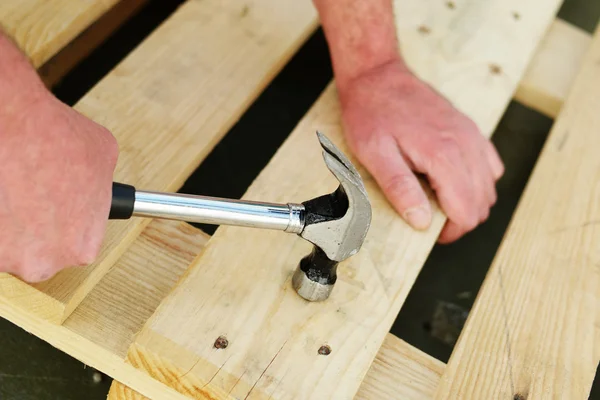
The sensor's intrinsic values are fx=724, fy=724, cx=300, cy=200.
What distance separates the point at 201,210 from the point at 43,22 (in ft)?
2.23

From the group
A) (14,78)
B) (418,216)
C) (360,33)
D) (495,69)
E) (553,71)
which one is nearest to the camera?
(14,78)

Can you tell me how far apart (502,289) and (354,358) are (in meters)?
0.35

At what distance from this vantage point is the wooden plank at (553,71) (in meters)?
1.76

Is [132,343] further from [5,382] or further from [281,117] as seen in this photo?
[281,117]

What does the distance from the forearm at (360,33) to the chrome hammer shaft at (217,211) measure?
58 centimetres

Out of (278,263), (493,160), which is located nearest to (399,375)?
(278,263)

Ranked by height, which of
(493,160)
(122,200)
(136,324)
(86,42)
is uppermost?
(122,200)

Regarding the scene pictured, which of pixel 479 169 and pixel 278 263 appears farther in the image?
pixel 479 169

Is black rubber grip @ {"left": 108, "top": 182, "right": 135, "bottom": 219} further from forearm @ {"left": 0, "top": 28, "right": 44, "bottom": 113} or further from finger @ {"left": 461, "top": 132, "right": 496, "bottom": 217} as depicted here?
finger @ {"left": 461, "top": 132, "right": 496, "bottom": 217}

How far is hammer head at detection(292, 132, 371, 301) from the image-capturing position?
957mm

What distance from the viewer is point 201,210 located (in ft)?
3.16

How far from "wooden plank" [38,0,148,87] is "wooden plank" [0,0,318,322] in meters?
0.30

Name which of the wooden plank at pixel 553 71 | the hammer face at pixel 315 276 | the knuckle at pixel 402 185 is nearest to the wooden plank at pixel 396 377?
the hammer face at pixel 315 276

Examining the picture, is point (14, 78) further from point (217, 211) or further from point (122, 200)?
point (217, 211)
